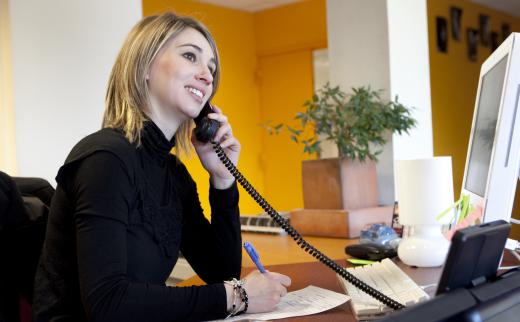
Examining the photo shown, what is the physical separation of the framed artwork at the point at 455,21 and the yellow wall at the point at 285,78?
4.07 feet

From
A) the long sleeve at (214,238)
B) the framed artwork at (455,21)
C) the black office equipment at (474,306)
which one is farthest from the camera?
the framed artwork at (455,21)

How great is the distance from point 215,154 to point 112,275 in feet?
1.95

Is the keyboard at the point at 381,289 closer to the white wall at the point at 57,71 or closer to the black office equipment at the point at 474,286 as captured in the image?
the black office equipment at the point at 474,286

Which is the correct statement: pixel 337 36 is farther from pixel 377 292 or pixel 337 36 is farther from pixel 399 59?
pixel 377 292

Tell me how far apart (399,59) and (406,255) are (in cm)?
131

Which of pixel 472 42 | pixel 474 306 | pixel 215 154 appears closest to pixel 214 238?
pixel 215 154

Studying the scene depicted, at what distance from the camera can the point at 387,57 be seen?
102 inches

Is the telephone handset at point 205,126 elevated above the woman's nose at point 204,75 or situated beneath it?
situated beneath

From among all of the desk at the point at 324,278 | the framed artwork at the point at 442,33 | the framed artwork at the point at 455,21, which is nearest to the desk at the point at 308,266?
the desk at the point at 324,278

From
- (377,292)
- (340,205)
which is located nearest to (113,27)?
(340,205)

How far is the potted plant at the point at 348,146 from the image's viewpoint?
92.0 inches

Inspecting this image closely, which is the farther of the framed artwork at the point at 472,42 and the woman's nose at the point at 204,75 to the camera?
the framed artwork at the point at 472,42

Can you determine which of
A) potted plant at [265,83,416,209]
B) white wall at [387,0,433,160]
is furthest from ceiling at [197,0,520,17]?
potted plant at [265,83,416,209]

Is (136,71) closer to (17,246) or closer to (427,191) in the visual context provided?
(17,246)
